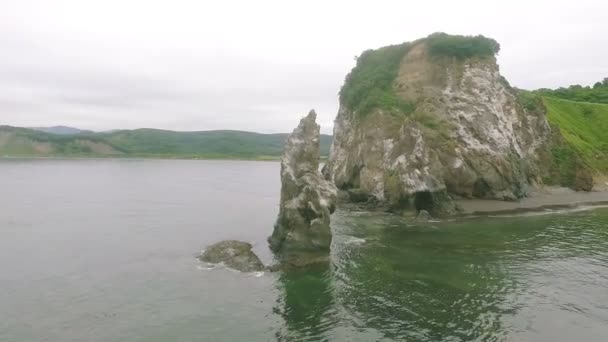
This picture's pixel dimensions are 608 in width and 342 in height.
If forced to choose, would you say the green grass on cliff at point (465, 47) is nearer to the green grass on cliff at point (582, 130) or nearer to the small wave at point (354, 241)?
the green grass on cliff at point (582, 130)

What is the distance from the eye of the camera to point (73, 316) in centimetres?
2378

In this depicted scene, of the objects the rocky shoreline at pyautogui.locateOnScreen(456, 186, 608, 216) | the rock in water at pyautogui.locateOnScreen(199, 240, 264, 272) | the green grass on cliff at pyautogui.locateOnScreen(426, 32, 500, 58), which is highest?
the green grass on cliff at pyautogui.locateOnScreen(426, 32, 500, 58)

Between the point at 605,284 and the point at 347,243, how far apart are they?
1954 cm

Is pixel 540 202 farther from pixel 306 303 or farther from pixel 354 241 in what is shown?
pixel 306 303

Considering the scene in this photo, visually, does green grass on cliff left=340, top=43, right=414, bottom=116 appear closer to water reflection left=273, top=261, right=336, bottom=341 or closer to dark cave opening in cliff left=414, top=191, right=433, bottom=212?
dark cave opening in cliff left=414, top=191, right=433, bottom=212

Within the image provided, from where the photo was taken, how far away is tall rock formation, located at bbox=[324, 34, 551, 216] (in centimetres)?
5753

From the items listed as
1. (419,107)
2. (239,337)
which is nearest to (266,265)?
(239,337)

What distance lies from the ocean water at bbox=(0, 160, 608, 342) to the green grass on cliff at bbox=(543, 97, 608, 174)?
1429 inches

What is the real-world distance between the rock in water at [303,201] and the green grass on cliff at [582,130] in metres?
58.8

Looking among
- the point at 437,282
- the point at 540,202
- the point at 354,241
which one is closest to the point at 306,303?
the point at 437,282

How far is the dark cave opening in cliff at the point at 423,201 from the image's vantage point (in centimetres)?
5443

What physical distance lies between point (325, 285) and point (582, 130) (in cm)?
9136

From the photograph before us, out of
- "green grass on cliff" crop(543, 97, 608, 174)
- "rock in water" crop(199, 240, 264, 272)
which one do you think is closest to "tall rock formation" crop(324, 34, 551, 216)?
"green grass on cliff" crop(543, 97, 608, 174)

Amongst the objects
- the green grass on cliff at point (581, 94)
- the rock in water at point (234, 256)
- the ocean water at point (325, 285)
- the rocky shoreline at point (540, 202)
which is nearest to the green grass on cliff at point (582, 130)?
the rocky shoreline at point (540, 202)
